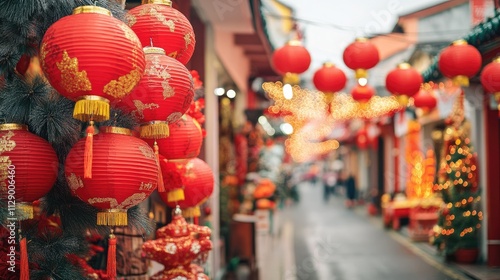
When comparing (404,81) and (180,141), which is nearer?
(180,141)

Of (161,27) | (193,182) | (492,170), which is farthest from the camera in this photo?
(492,170)

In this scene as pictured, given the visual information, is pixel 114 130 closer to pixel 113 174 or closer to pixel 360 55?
pixel 113 174

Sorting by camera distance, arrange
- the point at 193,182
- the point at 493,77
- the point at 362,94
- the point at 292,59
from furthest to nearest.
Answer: the point at 362,94, the point at 292,59, the point at 493,77, the point at 193,182

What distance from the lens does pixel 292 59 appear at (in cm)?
771

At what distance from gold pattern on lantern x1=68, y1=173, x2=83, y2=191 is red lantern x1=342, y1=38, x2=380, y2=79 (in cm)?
508

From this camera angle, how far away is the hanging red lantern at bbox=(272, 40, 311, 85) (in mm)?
7714

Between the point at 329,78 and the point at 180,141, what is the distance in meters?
4.28

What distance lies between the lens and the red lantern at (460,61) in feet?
23.8

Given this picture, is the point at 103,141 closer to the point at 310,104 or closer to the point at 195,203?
the point at 195,203

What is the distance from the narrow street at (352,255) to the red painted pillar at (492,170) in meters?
1.42

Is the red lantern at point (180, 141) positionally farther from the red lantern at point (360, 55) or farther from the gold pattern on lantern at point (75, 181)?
the red lantern at point (360, 55)

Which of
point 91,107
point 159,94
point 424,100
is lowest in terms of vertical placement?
point 91,107

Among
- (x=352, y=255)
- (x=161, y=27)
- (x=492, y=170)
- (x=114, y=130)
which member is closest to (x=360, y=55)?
(x=161, y=27)

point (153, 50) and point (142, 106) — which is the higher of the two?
point (153, 50)
